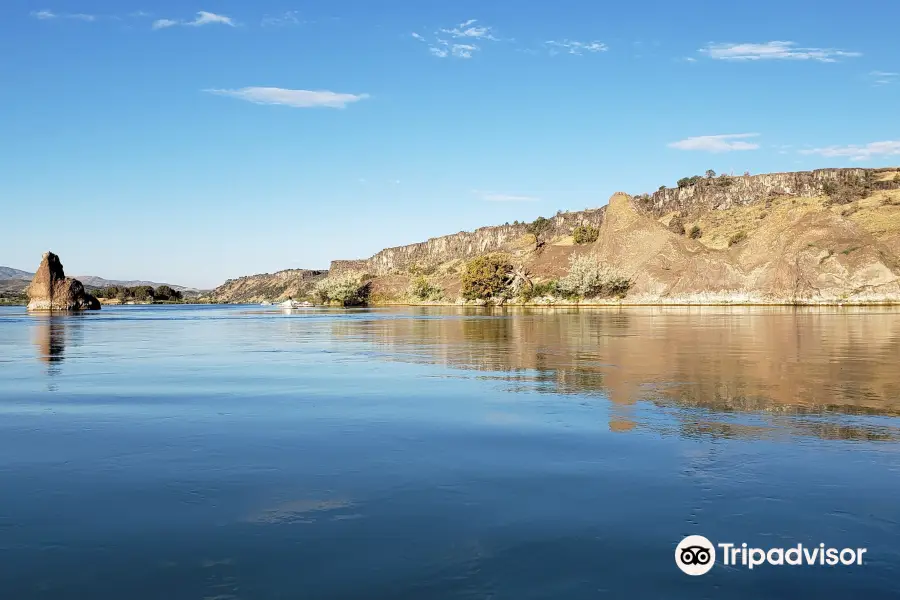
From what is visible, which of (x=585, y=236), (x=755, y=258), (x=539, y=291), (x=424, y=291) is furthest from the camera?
(x=424, y=291)

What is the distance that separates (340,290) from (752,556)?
155 meters

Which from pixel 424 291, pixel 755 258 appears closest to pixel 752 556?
pixel 755 258

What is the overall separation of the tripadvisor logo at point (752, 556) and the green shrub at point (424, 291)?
155854mm

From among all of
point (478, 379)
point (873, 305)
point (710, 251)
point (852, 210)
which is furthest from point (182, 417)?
point (852, 210)

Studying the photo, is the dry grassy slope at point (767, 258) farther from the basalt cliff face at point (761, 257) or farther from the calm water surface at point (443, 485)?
the calm water surface at point (443, 485)

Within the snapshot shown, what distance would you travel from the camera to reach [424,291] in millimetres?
167250

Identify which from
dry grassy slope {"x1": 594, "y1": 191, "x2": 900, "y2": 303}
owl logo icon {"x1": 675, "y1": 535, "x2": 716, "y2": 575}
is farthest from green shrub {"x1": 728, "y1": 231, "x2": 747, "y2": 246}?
owl logo icon {"x1": 675, "y1": 535, "x2": 716, "y2": 575}

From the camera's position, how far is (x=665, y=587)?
571 centimetres

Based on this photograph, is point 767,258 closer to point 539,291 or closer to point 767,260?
point 767,260

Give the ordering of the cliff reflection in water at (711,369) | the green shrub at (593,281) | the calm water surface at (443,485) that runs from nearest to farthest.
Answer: the calm water surface at (443,485)
the cliff reflection in water at (711,369)
the green shrub at (593,281)

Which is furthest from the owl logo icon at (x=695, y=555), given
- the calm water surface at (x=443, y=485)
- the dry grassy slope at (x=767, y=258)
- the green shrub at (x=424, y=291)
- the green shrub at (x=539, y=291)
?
the green shrub at (x=424, y=291)

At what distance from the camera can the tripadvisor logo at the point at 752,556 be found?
620 cm

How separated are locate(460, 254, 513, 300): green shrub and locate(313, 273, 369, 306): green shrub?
3310 cm

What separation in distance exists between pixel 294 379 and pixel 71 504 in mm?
12024
